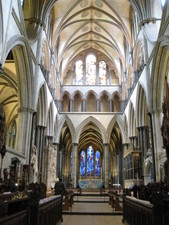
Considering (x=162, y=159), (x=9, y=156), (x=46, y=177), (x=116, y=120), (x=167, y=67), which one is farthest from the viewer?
(x=116, y=120)

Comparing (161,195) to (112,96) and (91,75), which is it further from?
(91,75)

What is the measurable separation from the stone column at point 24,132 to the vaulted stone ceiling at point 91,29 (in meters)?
8.88

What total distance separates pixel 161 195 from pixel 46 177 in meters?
15.3

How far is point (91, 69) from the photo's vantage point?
26797 mm

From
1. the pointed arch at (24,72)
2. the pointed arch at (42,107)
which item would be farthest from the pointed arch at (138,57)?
the pointed arch at (24,72)

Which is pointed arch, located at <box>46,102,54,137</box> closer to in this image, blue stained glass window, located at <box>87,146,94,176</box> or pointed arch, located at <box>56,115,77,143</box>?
pointed arch, located at <box>56,115,77,143</box>

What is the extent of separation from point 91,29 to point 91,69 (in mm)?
4530

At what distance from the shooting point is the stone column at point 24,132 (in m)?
12.6

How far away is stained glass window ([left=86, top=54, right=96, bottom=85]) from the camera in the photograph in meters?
26.2

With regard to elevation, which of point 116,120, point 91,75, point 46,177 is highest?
point 91,75

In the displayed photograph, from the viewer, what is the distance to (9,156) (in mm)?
10664

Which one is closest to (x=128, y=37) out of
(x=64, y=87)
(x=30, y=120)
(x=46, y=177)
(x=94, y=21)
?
(x=94, y=21)

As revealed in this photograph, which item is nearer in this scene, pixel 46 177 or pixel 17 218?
pixel 17 218

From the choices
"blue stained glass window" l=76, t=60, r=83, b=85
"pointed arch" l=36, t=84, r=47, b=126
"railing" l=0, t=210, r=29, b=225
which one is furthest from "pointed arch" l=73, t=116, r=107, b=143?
"railing" l=0, t=210, r=29, b=225
